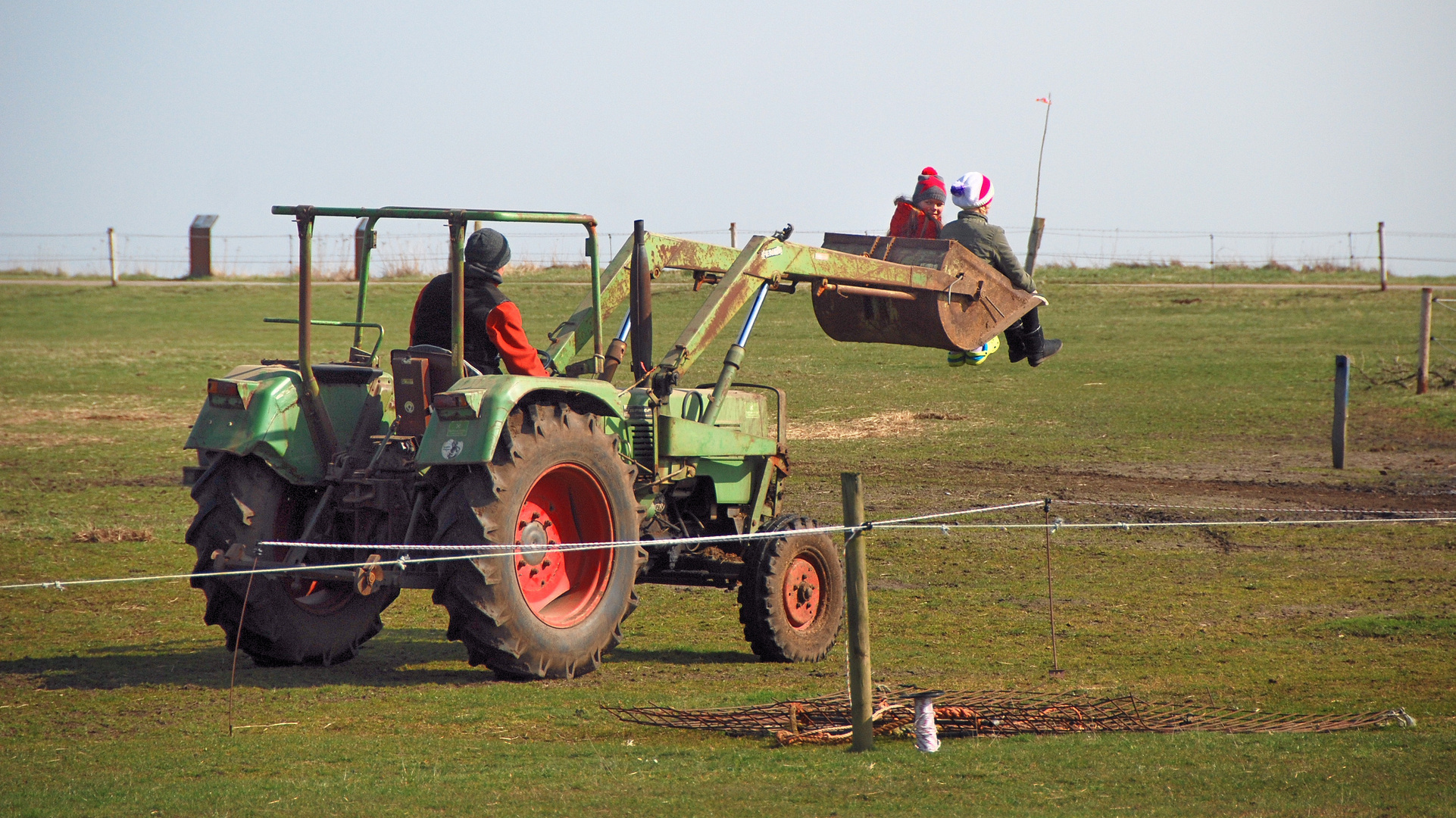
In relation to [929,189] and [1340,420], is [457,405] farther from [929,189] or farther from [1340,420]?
[1340,420]

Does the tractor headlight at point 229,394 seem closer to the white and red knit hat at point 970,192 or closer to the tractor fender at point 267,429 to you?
the tractor fender at point 267,429

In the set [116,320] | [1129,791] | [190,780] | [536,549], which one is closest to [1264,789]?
[1129,791]

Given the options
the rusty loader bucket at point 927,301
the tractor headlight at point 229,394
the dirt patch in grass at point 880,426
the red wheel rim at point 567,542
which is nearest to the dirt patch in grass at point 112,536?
the tractor headlight at point 229,394

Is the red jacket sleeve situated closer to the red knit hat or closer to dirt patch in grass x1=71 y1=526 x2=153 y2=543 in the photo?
the red knit hat

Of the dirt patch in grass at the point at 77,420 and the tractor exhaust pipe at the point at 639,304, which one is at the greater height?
the tractor exhaust pipe at the point at 639,304

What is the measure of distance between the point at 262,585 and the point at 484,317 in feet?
6.45

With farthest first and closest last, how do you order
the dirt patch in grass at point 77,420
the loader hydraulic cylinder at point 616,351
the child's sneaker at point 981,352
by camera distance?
the dirt patch in grass at point 77,420
the child's sneaker at point 981,352
the loader hydraulic cylinder at point 616,351

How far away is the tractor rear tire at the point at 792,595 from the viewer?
8727 mm

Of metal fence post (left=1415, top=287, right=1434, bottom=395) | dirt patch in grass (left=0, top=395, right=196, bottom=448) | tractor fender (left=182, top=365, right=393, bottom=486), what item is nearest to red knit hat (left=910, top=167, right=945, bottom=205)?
tractor fender (left=182, top=365, right=393, bottom=486)

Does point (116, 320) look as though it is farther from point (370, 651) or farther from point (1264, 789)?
point (1264, 789)

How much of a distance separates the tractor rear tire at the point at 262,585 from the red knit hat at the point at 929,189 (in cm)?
478

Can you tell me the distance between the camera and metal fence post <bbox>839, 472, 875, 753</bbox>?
246 inches

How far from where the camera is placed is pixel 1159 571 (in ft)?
38.6

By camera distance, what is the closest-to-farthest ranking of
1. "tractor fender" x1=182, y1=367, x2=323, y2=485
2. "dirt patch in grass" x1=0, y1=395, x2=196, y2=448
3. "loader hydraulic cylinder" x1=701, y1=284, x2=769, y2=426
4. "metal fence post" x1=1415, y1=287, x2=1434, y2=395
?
"tractor fender" x1=182, y1=367, x2=323, y2=485
"loader hydraulic cylinder" x1=701, y1=284, x2=769, y2=426
"dirt patch in grass" x1=0, y1=395, x2=196, y2=448
"metal fence post" x1=1415, y1=287, x2=1434, y2=395
